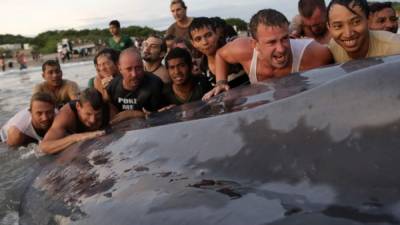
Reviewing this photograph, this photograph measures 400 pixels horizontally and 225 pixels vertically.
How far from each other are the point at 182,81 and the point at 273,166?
131 inches

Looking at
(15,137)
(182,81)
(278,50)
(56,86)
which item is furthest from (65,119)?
(56,86)

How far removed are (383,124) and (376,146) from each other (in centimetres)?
8

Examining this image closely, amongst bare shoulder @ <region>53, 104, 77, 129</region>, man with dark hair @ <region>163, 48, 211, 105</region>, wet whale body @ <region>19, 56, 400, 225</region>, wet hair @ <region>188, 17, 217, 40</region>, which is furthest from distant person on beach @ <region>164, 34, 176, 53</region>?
wet whale body @ <region>19, 56, 400, 225</region>

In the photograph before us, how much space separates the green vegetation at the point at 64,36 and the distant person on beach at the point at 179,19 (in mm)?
83520

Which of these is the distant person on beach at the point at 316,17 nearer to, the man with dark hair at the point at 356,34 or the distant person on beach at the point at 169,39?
the man with dark hair at the point at 356,34

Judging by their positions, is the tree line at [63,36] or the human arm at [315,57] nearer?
the human arm at [315,57]

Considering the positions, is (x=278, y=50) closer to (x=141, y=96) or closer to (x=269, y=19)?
(x=269, y=19)

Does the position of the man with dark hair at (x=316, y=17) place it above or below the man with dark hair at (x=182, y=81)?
above

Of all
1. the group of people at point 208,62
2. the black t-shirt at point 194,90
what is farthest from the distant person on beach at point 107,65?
the black t-shirt at point 194,90

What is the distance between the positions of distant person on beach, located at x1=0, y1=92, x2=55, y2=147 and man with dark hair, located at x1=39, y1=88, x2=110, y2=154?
82 cm

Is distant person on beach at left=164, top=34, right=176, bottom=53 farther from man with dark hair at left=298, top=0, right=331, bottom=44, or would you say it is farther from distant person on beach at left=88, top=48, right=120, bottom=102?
man with dark hair at left=298, top=0, right=331, bottom=44

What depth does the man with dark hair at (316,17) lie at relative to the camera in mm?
5339

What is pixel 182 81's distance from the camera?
511 centimetres

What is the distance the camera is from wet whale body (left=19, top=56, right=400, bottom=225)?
157cm
